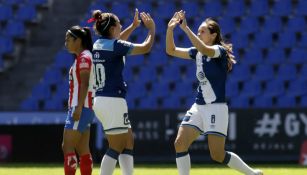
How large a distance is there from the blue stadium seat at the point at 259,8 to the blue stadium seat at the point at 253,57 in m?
0.95

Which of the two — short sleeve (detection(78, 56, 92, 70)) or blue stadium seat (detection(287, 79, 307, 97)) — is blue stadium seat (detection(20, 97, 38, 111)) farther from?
short sleeve (detection(78, 56, 92, 70))

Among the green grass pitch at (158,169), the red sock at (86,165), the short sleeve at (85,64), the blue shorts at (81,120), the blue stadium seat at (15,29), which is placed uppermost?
the blue stadium seat at (15,29)

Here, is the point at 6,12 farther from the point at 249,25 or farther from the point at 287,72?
the point at 287,72

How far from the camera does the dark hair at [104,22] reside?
837cm

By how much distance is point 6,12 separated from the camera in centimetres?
1923

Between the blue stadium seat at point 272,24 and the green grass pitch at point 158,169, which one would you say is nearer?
the green grass pitch at point 158,169

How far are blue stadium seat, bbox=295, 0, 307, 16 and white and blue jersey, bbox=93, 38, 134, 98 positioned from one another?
10.5 m

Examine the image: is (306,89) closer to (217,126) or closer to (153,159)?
(153,159)

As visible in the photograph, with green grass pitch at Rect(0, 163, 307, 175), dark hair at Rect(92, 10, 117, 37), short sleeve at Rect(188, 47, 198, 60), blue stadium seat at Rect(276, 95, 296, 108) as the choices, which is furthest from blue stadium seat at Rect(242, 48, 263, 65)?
dark hair at Rect(92, 10, 117, 37)

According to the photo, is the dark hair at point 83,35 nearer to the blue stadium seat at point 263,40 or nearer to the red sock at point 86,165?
the red sock at point 86,165

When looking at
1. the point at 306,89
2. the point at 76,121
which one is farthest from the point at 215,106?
the point at 306,89

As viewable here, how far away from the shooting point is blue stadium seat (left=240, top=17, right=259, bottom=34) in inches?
711

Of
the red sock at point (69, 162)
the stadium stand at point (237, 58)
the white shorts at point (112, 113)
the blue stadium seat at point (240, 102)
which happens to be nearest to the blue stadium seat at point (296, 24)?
the stadium stand at point (237, 58)

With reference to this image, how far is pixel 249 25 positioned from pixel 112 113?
33.9 feet
